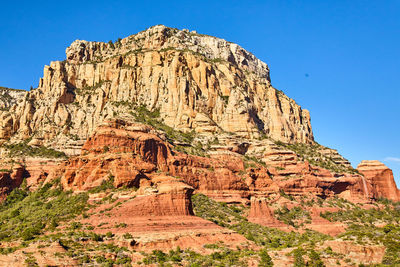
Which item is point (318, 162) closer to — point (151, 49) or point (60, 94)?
point (151, 49)

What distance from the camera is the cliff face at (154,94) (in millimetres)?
121625

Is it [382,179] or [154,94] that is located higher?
[154,94]

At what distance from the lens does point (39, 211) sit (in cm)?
7525

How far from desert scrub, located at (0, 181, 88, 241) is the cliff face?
88.4ft

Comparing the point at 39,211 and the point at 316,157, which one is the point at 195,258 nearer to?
the point at 39,211

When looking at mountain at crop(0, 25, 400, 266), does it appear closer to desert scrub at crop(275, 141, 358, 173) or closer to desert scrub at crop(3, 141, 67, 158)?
desert scrub at crop(3, 141, 67, 158)

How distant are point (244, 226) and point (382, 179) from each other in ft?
230

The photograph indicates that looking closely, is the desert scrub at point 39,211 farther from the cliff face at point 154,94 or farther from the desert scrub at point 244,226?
the cliff face at point 154,94

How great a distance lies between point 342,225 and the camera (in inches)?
3669

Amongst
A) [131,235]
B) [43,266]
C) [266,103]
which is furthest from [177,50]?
[43,266]

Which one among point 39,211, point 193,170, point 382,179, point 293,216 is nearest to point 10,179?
point 39,211

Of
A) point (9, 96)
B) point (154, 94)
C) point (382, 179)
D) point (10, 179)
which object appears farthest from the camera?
point (9, 96)

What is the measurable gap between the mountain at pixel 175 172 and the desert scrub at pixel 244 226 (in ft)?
1.28

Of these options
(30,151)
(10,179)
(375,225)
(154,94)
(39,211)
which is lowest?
(375,225)
